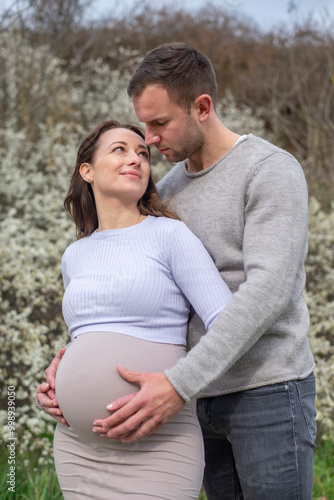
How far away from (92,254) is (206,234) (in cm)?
39

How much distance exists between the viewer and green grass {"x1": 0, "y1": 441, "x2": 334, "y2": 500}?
2.79 m

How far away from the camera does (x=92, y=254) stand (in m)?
1.91

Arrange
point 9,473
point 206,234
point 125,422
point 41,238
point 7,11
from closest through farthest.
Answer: point 125,422, point 206,234, point 9,473, point 41,238, point 7,11

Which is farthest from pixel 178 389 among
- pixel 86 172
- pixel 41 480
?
pixel 41 480

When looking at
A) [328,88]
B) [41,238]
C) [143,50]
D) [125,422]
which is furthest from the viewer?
[143,50]

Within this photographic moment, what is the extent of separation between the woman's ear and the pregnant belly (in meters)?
0.63

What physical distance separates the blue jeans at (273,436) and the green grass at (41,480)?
1337 millimetres

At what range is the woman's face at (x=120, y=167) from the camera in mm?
1977

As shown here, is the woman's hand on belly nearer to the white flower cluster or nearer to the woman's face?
the woman's face

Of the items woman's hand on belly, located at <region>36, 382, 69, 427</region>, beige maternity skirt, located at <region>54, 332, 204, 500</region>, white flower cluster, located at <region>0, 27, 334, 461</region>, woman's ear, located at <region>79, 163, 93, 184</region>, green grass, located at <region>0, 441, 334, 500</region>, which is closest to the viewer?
beige maternity skirt, located at <region>54, 332, 204, 500</region>

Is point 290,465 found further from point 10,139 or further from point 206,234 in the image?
point 10,139

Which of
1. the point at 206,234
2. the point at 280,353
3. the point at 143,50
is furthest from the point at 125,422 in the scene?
the point at 143,50

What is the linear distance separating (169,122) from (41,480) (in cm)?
192

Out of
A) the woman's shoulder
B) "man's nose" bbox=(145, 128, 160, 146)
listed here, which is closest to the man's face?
"man's nose" bbox=(145, 128, 160, 146)
